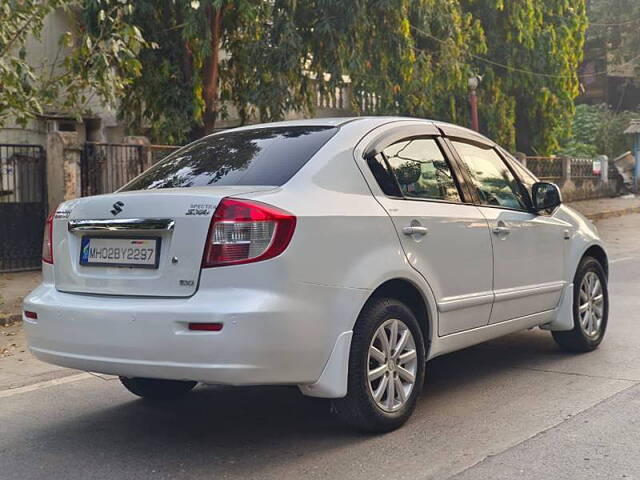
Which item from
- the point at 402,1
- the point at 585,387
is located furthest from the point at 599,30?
the point at 585,387

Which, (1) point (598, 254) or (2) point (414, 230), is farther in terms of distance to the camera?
(1) point (598, 254)

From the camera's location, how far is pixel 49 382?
20.8 ft

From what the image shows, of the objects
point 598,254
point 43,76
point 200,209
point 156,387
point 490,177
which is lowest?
point 156,387

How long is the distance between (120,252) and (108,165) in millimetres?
9987

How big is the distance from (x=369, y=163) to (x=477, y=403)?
161 cm

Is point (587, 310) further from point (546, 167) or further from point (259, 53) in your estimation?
point (546, 167)

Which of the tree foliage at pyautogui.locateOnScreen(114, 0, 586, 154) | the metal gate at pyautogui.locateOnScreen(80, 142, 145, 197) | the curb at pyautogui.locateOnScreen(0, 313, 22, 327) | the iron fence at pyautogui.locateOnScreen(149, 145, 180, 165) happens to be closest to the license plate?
the curb at pyautogui.locateOnScreen(0, 313, 22, 327)

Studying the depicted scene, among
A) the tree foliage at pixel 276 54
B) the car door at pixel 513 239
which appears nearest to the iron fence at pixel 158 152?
the tree foliage at pixel 276 54

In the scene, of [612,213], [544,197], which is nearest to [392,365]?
[544,197]

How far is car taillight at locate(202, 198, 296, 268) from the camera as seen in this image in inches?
161

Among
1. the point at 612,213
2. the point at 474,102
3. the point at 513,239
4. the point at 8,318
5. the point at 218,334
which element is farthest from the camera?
the point at 612,213

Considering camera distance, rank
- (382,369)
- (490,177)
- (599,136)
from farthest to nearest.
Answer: (599,136) < (490,177) < (382,369)

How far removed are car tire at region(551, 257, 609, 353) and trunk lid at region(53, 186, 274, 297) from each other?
3.11 metres

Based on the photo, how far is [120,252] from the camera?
14.5ft
